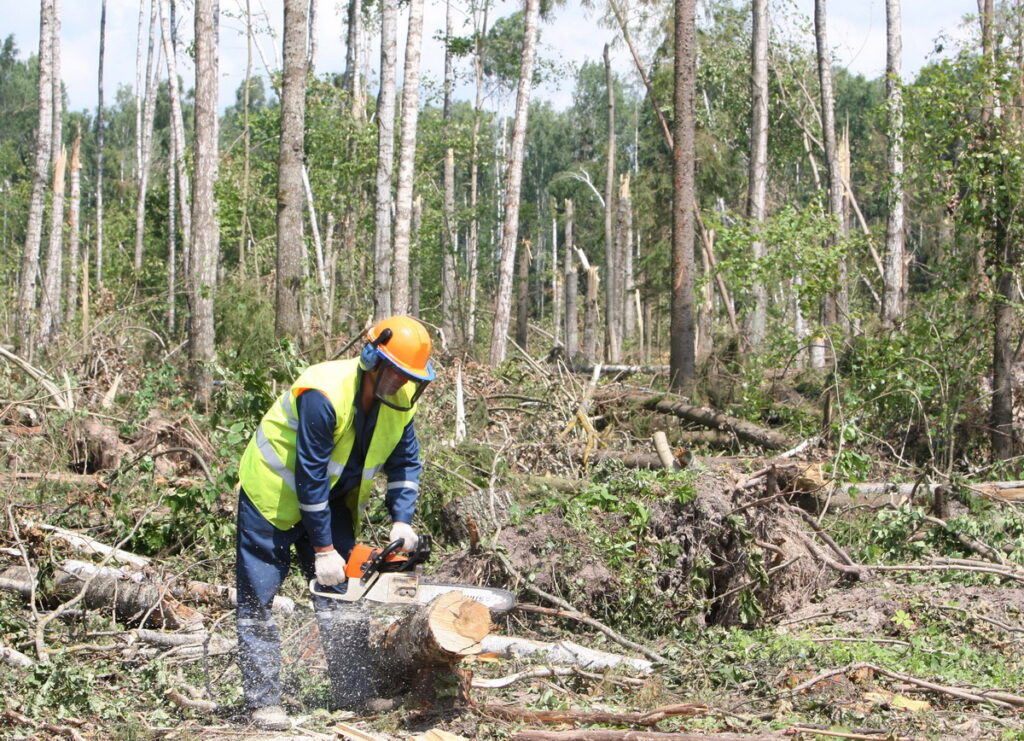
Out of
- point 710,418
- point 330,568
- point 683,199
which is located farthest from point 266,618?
point 683,199

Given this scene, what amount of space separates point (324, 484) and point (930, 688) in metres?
2.99

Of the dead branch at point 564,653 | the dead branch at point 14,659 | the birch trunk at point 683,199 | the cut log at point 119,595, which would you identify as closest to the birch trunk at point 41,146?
the birch trunk at point 683,199

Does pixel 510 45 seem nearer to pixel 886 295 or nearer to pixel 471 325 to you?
pixel 471 325

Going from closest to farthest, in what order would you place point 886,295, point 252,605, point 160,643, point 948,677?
point 252,605 < point 948,677 < point 160,643 < point 886,295

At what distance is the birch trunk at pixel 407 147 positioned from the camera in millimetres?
14742

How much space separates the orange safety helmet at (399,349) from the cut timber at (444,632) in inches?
40.1

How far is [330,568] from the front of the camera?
449cm

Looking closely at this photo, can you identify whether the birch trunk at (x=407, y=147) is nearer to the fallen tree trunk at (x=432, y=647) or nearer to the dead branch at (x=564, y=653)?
the dead branch at (x=564, y=653)

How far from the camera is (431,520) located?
25.5 ft

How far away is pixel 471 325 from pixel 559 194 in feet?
121

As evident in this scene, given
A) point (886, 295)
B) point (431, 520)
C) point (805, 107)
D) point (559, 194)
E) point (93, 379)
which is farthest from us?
point (559, 194)

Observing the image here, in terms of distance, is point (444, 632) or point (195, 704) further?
point (195, 704)

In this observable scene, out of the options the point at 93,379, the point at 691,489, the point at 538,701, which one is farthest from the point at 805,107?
the point at 538,701

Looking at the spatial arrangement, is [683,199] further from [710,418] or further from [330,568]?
[330,568]
